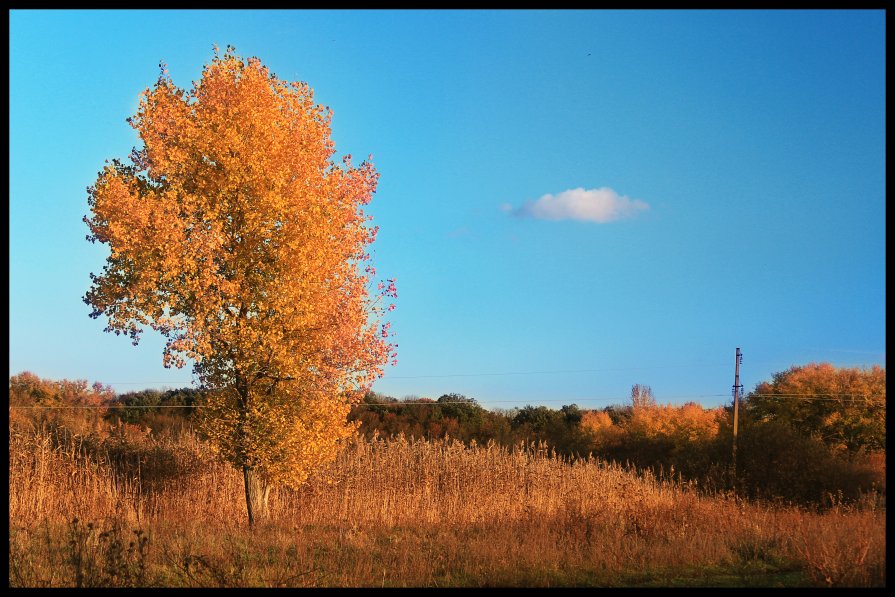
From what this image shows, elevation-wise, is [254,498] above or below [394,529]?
above

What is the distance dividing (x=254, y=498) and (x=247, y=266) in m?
5.35

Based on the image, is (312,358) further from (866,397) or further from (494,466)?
(866,397)

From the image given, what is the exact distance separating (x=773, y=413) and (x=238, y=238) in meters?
39.9

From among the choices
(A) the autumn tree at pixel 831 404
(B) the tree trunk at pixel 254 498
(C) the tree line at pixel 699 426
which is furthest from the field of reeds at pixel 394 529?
(A) the autumn tree at pixel 831 404

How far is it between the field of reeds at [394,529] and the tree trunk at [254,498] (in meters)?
0.45

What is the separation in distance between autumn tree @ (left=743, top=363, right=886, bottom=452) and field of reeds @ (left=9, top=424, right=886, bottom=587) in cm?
1834

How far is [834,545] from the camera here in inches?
489

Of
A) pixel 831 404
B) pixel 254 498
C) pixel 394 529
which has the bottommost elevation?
pixel 394 529

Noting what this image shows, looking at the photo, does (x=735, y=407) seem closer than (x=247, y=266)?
No

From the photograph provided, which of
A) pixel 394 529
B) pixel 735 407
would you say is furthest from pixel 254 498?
pixel 735 407

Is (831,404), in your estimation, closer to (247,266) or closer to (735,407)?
(735,407)

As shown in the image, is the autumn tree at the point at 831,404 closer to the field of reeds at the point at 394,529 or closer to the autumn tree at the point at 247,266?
the field of reeds at the point at 394,529

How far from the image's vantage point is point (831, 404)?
45.5 m
